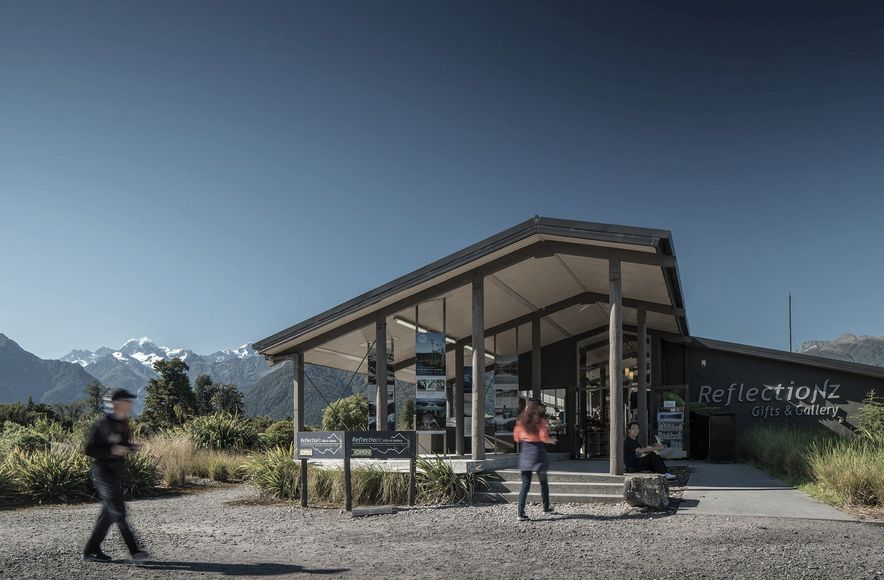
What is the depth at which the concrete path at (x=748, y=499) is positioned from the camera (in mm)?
9062

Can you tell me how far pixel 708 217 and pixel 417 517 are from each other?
83.5 feet

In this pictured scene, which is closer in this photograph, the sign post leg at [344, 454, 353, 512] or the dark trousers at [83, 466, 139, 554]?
the dark trousers at [83, 466, 139, 554]

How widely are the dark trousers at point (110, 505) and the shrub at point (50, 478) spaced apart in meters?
6.62

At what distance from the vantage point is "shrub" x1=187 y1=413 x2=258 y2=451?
62.1 feet

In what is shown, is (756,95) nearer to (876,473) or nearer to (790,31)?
(790,31)

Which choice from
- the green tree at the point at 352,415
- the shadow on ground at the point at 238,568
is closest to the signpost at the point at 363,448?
the shadow on ground at the point at 238,568

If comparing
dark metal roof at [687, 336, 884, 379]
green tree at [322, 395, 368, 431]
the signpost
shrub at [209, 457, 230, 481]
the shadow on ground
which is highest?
dark metal roof at [687, 336, 884, 379]

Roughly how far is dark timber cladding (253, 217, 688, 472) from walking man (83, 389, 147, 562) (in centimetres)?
608

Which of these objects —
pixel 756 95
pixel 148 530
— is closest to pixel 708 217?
pixel 756 95

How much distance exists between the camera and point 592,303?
674 inches

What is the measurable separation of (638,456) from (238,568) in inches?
272

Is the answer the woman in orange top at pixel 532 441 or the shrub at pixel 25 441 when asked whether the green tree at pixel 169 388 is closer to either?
the shrub at pixel 25 441

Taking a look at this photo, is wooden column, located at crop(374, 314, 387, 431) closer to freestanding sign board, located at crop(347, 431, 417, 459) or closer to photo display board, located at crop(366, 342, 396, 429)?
photo display board, located at crop(366, 342, 396, 429)

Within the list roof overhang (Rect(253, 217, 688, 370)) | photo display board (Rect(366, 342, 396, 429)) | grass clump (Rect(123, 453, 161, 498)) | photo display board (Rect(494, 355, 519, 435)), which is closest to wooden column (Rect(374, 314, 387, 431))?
roof overhang (Rect(253, 217, 688, 370))
